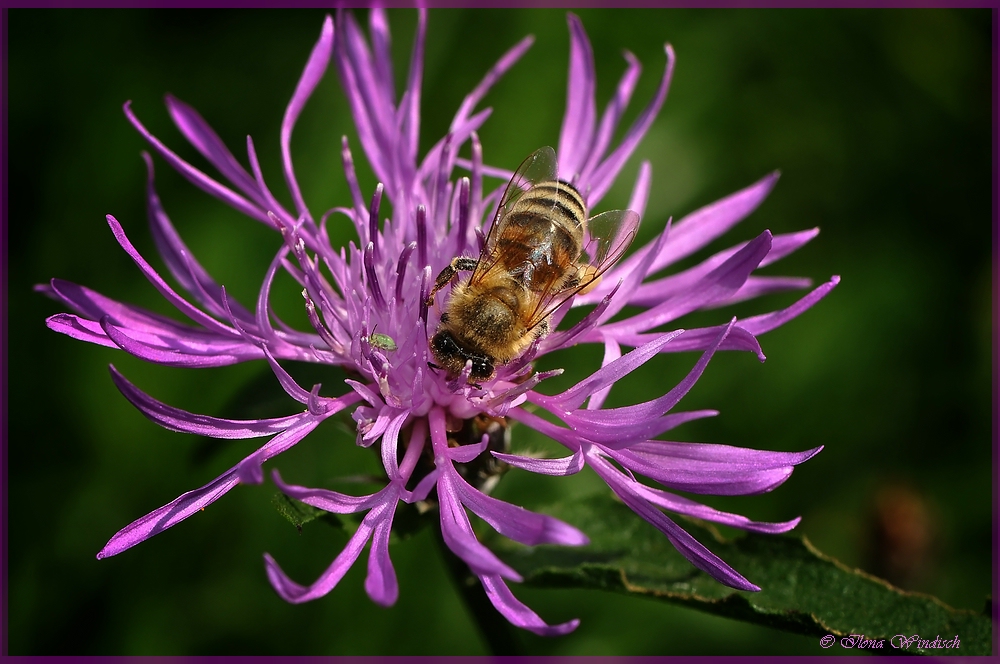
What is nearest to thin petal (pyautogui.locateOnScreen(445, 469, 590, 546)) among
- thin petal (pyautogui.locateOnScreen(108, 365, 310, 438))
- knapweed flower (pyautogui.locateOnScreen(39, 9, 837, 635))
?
knapweed flower (pyautogui.locateOnScreen(39, 9, 837, 635))

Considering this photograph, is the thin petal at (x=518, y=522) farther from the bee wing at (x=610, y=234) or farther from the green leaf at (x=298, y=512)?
the bee wing at (x=610, y=234)

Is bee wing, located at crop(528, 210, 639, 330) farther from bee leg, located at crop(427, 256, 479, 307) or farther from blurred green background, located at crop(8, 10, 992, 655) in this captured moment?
blurred green background, located at crop(8, 10, 992, 655)

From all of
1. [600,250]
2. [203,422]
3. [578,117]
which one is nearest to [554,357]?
[578,117]

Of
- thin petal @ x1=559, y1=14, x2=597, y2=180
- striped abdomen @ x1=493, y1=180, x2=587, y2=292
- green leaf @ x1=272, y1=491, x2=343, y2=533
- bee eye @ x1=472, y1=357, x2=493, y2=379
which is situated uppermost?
thin petal @ x1=559, y1=14, x2=597, y2=180

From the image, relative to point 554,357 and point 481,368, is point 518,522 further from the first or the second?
point 554,357

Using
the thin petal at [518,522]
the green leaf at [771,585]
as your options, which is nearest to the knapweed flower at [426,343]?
the thin petal at [518,522]

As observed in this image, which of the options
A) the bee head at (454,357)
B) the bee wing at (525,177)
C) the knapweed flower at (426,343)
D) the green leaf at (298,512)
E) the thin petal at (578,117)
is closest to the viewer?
the green leaf at (298,512)
